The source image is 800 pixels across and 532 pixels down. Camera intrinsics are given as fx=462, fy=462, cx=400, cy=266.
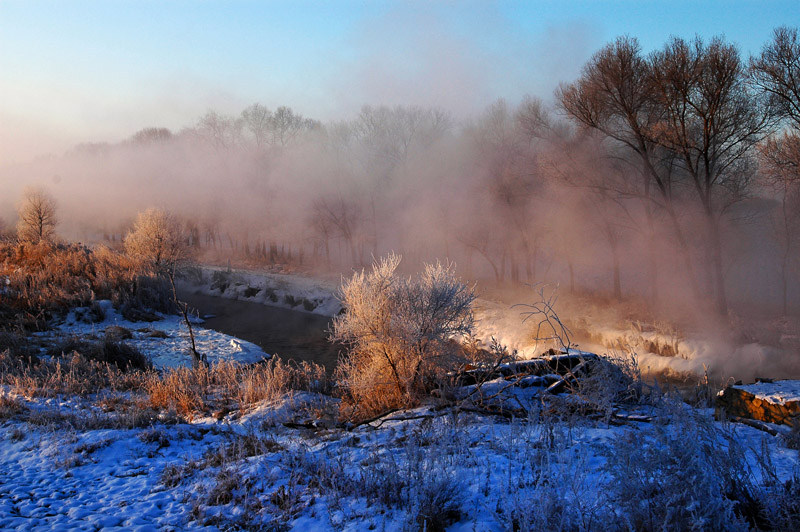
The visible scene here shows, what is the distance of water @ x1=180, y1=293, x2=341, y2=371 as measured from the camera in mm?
17469

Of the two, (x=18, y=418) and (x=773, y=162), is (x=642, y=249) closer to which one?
(x=773, y=162)

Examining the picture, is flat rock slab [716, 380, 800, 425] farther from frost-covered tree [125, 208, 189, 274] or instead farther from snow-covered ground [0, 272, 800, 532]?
frost-covered tree [125, 208, 189, 274]

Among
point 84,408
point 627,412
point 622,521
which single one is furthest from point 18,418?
point 627,412

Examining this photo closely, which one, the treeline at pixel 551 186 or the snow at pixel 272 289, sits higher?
the treeline at pixel 551 186

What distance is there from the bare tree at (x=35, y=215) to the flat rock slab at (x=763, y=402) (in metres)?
41.0

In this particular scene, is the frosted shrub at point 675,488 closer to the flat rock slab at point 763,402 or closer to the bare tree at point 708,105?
the flat rock slab at point 763,402

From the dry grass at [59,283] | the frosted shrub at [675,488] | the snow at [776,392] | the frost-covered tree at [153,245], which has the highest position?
the frost-covered tree at [153,245]

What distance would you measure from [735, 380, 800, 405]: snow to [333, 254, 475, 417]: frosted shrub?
157 inches

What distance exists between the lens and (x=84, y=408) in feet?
23.8

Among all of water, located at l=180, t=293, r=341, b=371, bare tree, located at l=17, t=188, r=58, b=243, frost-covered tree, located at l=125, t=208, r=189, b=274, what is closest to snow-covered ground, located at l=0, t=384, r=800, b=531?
water, located at l=180, t=293, r=341, b=371

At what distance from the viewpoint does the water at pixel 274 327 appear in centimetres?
1747

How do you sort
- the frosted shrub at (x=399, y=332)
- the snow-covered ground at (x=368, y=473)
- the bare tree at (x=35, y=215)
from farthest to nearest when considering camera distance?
the bare tree at (x=35, y=215) → the frosted shrub at (x=399, y=332) → the snow-covered ground at (x=368, y=473)

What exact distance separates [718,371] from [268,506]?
15.1 metres

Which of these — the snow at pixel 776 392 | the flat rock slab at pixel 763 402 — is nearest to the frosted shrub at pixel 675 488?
the flat rock slab at pixel 763 402
